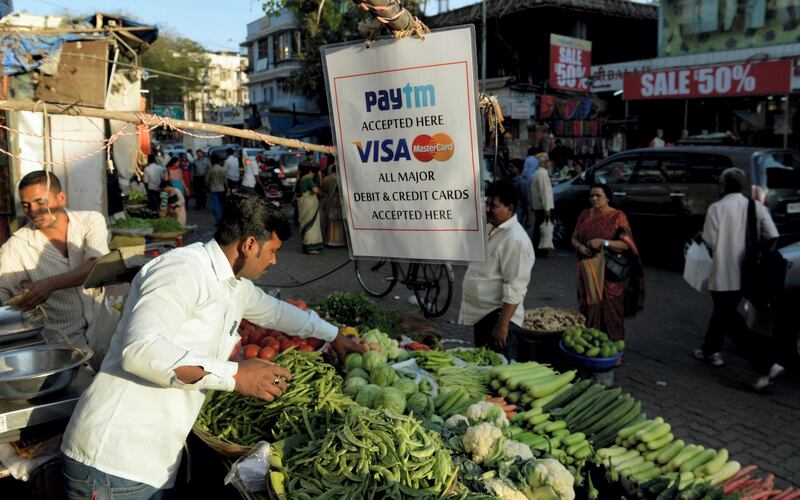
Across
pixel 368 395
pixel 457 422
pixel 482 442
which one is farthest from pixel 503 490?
pixel 368 395

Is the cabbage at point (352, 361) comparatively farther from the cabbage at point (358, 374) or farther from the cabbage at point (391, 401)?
the cabbage at point (391, 401)

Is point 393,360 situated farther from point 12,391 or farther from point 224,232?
point 12,391

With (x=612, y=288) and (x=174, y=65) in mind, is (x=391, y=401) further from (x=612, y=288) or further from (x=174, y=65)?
(x=174, y=65)

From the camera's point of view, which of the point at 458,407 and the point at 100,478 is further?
the point at 458,407

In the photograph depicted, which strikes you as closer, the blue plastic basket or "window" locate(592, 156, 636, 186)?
the blue plastic basket

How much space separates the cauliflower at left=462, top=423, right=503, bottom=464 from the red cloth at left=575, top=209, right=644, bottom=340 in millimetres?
3641

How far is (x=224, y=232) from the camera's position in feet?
8.21

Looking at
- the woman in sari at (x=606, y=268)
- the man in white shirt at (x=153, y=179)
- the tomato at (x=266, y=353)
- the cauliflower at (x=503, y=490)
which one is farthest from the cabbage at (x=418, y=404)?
the man in white shirt at (x=153, y=179)

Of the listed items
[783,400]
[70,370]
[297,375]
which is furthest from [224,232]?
[783,400]

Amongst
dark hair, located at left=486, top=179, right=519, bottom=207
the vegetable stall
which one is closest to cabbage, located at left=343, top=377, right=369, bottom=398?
the vegetable stall

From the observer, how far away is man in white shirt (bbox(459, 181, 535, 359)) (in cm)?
484

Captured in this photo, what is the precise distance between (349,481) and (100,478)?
3.29 feet

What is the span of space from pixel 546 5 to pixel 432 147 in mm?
21711

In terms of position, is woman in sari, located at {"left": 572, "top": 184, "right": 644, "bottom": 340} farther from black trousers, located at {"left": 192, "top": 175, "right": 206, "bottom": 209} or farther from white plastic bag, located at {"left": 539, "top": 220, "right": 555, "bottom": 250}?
black trousers, located at {"left": 192, "top": 175, "right": 206, "bottom": 209}
